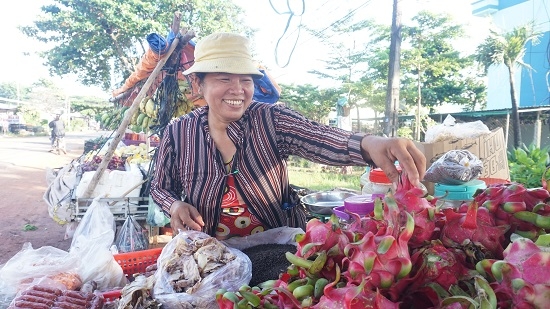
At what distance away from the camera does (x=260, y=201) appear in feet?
6.47

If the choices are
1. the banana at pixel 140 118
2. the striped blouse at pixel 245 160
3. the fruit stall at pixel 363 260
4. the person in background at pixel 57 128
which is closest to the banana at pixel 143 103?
the banana at pixel 140 118

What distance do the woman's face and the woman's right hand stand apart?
47 cm

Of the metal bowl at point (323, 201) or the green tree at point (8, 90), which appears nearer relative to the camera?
the metal bowl at point (323, 201)

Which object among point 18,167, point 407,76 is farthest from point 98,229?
point 407,76

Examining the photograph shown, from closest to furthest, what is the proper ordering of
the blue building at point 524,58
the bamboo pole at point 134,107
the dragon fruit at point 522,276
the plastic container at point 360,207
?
1. the dragon fruit at point 522,276
2. the plastic container at point 360,207
3. the bamboo pole at point 134,107
4. the blue building at point 524,58

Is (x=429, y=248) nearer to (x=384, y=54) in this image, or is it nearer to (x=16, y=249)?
(x=16, y=249)

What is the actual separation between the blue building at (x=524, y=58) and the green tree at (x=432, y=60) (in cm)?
269

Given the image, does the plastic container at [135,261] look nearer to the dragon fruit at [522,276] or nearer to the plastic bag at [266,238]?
the plastic bag at [266,238]

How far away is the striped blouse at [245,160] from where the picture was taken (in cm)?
195

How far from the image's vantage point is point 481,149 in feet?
8.25

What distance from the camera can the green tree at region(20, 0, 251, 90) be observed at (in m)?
16.5


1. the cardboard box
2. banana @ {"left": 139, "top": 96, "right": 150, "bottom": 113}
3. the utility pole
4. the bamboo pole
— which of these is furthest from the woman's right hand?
the utility pole

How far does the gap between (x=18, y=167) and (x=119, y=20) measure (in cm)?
711

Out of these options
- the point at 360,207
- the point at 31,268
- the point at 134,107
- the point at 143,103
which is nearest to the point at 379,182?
the point at 360,207
